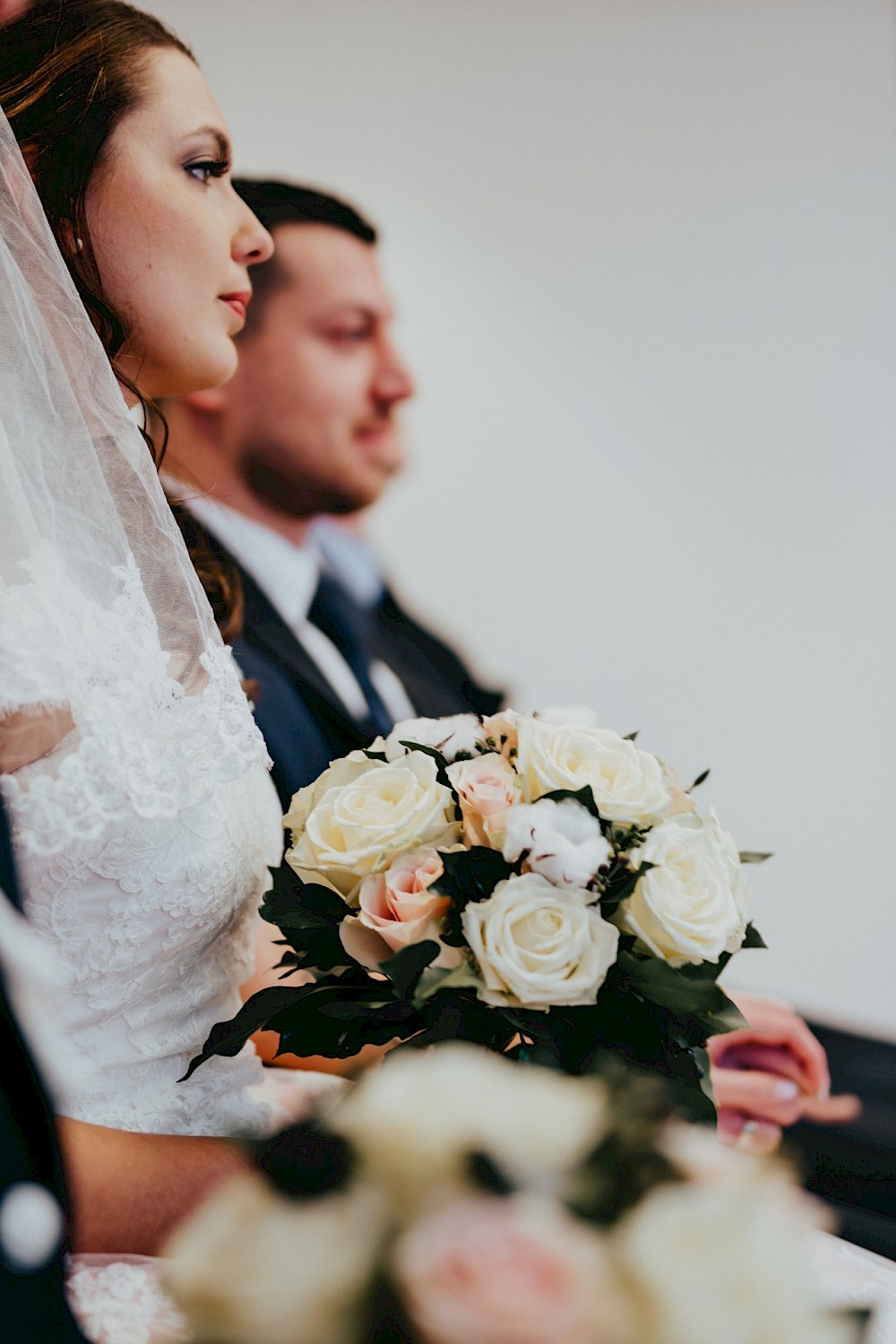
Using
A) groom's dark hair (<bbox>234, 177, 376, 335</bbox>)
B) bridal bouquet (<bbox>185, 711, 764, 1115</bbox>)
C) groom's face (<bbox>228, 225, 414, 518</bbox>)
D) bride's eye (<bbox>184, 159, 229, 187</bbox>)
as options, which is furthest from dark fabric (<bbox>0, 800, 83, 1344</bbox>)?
groom's dark hair (<bbox>234, 177, 376, 335</bbox>)

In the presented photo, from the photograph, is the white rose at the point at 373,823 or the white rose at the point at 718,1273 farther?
the white rose at the point at 373,823

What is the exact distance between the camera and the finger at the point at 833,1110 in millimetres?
1713

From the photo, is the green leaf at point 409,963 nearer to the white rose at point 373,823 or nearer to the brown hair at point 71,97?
the white rose at point 373,823

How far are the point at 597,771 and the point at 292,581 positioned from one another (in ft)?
3.50

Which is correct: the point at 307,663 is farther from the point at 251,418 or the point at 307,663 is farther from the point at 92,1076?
the point at 92,1076

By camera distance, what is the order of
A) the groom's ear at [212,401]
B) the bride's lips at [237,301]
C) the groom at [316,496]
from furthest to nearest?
the groom's ear at [212,401]
the groom at [316,496]
the bride's lips at [237,301]

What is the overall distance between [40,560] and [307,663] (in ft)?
2.95

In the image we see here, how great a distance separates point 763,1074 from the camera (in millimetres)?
1573

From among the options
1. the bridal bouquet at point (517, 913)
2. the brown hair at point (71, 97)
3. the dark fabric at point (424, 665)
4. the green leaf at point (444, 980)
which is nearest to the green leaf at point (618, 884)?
the bridal bouquet at point (517, 913)

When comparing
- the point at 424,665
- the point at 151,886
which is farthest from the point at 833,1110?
the point at 151,886

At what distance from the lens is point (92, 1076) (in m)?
0.88

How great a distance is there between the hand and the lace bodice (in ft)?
2.89

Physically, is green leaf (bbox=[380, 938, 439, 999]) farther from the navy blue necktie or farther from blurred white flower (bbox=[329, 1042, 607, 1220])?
the navy blue necktie

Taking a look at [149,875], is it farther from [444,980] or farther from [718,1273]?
[718,1273]
